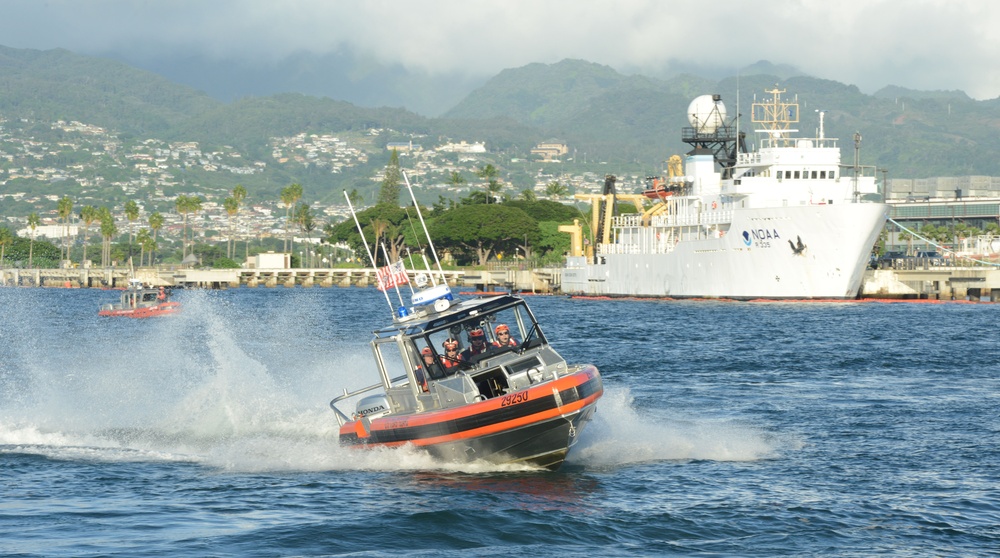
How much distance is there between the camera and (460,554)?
17688mm

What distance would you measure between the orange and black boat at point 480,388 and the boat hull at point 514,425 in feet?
0.06

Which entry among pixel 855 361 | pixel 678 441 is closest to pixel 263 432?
pixel 678 441

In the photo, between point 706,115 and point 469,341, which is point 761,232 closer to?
point 706,115

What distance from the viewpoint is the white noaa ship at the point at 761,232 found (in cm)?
8462

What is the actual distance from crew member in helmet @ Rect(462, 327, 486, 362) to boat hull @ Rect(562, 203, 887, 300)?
65.1 metres

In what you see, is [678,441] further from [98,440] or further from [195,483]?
[98,440]

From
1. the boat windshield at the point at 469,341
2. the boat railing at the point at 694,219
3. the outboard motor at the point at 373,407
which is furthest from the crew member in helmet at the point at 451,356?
the boat railing at the point at 694,219

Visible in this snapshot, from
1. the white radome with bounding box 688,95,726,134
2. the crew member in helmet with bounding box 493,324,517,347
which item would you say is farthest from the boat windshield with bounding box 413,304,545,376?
the white radome with bounding box 688,95,726,134

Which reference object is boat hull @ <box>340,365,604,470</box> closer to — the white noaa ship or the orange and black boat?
the orange and black boat

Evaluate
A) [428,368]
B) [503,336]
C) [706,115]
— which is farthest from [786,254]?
[428,368]

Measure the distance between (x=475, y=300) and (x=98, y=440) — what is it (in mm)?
10197

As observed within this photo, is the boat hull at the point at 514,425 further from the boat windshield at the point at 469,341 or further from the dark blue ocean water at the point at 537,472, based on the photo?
the boat windshield at the point at 469,341

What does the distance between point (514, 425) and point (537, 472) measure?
54.9 inches

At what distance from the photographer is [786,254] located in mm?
86312
